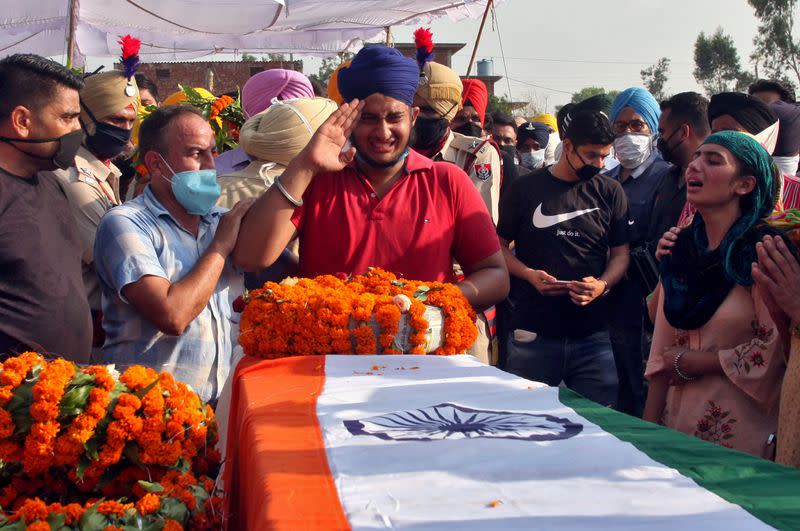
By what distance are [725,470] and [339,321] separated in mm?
1407

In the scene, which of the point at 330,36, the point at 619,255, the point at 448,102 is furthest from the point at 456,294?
the point at 330,36

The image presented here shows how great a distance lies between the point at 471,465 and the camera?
164 cm

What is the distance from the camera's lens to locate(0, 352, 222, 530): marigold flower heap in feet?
7.15

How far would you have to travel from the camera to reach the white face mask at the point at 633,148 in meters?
5.43

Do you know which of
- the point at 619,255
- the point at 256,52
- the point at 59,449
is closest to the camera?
the point at 59,449

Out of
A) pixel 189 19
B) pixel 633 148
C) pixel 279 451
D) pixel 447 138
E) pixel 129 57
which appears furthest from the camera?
pixel 189 19

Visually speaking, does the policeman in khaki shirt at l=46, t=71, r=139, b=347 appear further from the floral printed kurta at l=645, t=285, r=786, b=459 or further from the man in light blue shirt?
the floral printed kurta at l=645, t=285, r=786, b=459

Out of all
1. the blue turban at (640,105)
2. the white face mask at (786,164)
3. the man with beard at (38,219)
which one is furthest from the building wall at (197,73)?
the man with beard at (38,219)

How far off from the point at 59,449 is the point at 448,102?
343 cm

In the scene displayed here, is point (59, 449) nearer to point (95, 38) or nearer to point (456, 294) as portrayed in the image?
point (456, 294)

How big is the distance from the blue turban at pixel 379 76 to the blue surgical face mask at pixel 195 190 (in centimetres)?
65

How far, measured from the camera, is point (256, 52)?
15.0 meters

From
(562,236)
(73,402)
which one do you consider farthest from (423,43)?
(73,402)

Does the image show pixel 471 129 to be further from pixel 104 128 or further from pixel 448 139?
pixel 104 128
